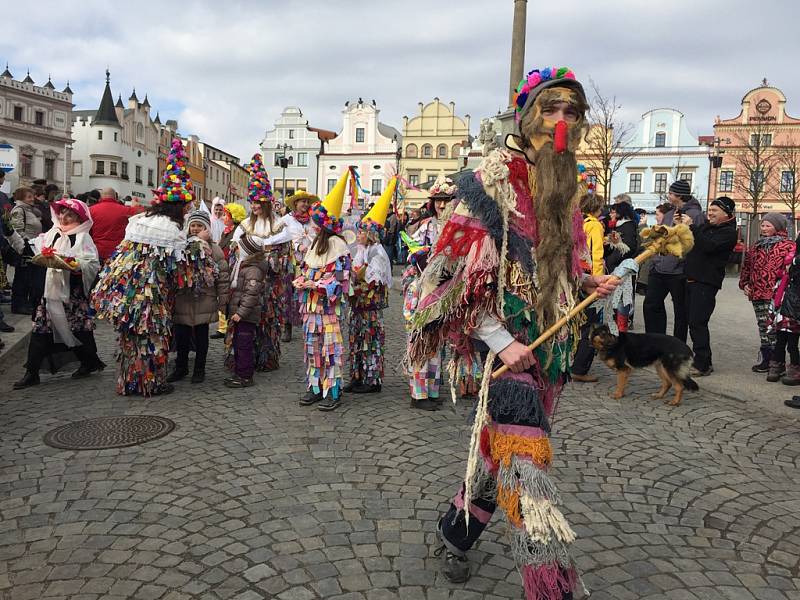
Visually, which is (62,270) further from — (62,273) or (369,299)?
(369,299)

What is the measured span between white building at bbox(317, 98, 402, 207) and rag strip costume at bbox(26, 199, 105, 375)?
55.2m

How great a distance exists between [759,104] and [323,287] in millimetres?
51671

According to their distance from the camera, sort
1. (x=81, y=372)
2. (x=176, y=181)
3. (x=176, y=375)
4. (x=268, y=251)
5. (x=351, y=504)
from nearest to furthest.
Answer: (x=351, y=504) → (x=176, y=181) → (x=81, y=372) → (x=176, y=375) → (x=268, y=251)

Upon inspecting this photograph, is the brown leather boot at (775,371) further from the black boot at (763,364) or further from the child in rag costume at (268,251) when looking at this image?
the child in rag costume at (268,251)

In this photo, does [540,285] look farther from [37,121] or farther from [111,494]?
[37,121]

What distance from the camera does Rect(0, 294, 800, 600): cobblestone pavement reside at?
281 cm

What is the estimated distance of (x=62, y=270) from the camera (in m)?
6.06

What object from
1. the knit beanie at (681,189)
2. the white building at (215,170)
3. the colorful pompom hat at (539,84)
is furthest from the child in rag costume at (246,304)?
the white building at (215,170)

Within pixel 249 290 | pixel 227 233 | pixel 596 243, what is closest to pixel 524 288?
pixel 596 243

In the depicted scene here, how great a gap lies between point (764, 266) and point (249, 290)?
5.83 metres

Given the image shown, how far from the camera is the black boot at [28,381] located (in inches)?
238

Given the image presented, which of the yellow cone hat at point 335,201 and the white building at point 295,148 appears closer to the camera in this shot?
the yellow cone hat at point 335,201

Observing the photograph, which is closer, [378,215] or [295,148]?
[378,215]

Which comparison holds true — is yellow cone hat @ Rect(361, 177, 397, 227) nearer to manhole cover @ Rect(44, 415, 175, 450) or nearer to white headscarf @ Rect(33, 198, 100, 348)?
manhole cover @ Rect(44, 415, 175, 450)
